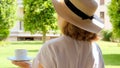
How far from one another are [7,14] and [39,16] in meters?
1.09

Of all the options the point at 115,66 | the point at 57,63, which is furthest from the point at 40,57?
the point at 115,66

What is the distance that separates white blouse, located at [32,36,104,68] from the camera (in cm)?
117

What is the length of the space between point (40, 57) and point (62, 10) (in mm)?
170

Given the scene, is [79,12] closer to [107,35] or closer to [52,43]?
[52,43]

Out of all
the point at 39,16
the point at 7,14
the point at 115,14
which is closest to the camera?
the point at 115,14

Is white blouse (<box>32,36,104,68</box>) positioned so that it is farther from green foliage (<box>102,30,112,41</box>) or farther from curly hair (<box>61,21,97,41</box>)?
green foliage (<box>102,30,112,41</box>)

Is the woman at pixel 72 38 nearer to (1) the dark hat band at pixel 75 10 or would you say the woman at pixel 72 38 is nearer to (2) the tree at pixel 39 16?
(1) the dark hat band at pixel 75 10

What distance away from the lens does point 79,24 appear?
3.81ft

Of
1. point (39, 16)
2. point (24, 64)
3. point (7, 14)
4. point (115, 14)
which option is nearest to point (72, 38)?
point (24, 64)

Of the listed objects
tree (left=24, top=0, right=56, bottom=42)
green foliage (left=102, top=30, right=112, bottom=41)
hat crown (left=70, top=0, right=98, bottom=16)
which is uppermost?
hat crown (left=70, top=0, right=98, bottom=16)

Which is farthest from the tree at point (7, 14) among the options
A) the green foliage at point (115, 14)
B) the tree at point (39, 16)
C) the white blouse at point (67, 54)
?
the white blouse at point (67, 54)

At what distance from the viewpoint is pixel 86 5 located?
1162mm

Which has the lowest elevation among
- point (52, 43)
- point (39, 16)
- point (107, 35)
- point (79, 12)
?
point (107, 35)

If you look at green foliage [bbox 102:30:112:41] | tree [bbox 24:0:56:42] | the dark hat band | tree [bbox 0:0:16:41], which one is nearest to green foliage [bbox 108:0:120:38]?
tree [bbox 24:0:56:42]
